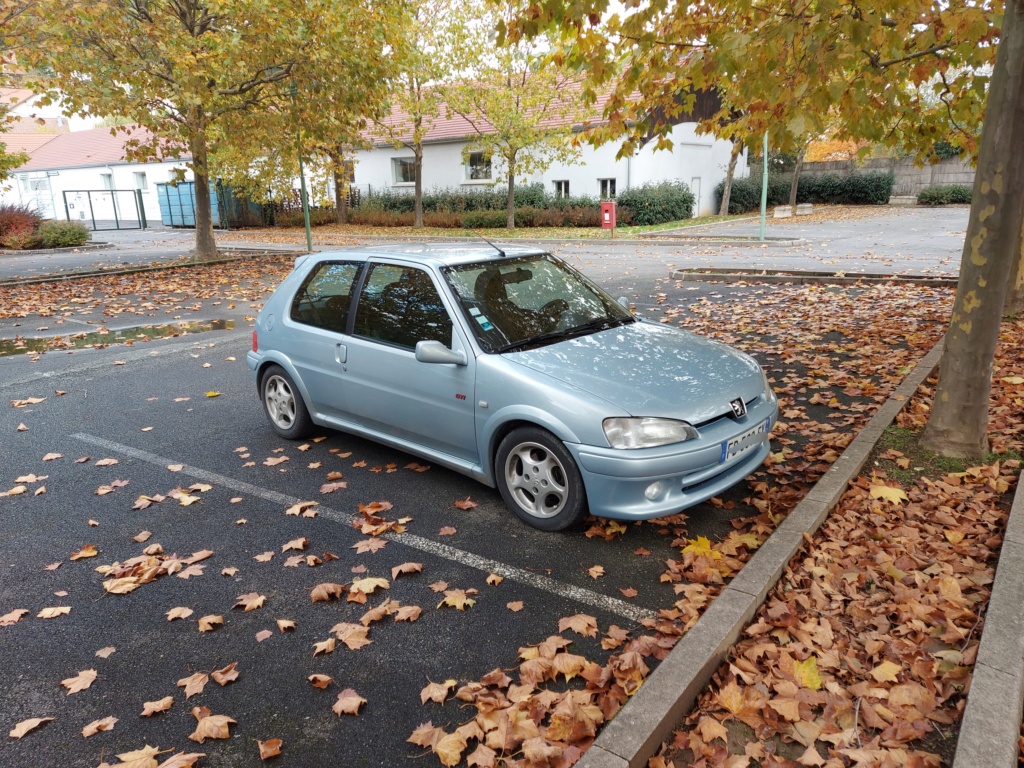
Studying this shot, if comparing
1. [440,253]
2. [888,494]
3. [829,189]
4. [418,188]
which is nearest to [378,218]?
[418,188]

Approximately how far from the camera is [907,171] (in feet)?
130

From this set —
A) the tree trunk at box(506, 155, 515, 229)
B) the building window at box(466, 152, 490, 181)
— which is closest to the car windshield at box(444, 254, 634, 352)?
the tree trunk at box(506, 155, 515, 229)

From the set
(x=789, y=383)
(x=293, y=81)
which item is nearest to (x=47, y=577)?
(x=789, y=383)

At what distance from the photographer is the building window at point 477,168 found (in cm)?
3406

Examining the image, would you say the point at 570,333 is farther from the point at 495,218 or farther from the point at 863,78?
the point at 495,218

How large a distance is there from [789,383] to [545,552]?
4.01 meters

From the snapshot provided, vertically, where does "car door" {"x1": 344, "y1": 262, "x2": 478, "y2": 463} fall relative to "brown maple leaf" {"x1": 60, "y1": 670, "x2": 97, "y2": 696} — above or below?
above

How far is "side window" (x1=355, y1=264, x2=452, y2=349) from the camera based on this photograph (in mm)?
4777

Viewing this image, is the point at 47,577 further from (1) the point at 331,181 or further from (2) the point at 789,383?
(1) the point at 331,181

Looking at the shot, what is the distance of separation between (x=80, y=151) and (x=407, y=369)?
5526 centimetres

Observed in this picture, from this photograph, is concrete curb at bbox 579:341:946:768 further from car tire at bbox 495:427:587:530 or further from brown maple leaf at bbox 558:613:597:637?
car tire at bbox 495:427:587:530

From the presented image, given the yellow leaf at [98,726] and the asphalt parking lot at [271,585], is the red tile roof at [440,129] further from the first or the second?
the yellow leaf at [98,726]

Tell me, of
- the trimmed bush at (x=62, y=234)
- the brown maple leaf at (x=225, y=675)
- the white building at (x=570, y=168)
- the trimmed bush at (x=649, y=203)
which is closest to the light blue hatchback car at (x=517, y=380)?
the brown maple leaf at (x=225, y=675)

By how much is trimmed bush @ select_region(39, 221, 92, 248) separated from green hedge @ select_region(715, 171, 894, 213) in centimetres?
2911
